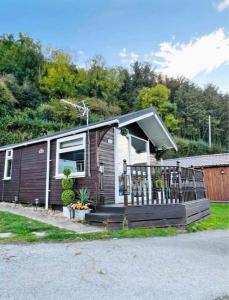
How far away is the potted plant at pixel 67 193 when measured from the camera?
7.75 meters

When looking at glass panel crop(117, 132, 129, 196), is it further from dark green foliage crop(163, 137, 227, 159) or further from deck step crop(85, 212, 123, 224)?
dark green foliage crop(163, 137, 227, 159)

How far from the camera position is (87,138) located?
8.13 meters

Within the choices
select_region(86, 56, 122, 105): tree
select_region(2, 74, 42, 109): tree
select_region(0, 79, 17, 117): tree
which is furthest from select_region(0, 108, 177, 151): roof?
select_region(86, 56, 122, 105): tree

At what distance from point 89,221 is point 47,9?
8.78 meters

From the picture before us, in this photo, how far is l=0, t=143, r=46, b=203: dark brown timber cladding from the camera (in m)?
9.48

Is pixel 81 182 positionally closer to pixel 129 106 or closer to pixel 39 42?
pixel 129 106

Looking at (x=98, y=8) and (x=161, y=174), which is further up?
(x=98, y=8)

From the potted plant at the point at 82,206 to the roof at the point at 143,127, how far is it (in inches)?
80.2

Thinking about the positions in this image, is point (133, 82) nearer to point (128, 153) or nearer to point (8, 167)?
point (8, 167)

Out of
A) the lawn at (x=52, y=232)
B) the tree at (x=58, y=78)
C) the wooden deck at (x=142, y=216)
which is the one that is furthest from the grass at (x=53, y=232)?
the tree at (x=58, y=78)

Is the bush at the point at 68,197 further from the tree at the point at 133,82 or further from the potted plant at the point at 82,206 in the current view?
the tree at the point at 133,82

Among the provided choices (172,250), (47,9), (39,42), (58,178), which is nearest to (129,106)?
(39,42)

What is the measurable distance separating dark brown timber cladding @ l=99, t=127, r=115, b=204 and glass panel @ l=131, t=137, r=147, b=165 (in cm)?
146

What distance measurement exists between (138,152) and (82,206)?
3658 mm
